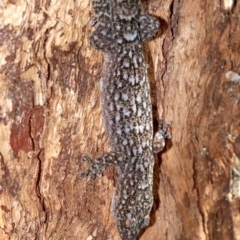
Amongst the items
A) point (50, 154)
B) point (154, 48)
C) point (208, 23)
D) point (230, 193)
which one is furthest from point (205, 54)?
point (50, 154)

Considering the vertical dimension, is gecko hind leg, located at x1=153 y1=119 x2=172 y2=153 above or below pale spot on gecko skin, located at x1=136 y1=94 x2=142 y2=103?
below

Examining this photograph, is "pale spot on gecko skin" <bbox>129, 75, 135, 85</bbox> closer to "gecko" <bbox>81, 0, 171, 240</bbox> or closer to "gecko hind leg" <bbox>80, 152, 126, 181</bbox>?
"gecko" <bbox>81, 0, 171, 240</bbox>

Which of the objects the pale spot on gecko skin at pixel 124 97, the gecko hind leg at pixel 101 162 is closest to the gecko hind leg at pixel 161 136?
the gecko hind leg at pixel 101 162

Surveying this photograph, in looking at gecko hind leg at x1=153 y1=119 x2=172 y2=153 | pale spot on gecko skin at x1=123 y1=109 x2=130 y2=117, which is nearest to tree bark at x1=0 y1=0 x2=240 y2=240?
gecko hind leg at x1=153 y1=119 x2=172 y2=153

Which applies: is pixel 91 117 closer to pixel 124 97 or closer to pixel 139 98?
pixel 124 97

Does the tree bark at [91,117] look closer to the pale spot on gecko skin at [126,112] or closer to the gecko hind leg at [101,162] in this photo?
the gecko hind leg at [101,162]

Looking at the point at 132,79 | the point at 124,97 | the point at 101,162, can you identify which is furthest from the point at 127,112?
the point at 101,162

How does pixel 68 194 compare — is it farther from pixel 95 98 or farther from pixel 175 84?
pixel 175 84

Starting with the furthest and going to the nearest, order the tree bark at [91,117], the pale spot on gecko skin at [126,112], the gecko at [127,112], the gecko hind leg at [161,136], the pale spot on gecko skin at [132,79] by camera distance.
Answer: the gecko hind leg at [161,136]
the pale spot on gecko skin at [126,112]
the pale spot on gecko skin at [132,79]
the gecko at [127,112]
the tree bark at [91,117]
